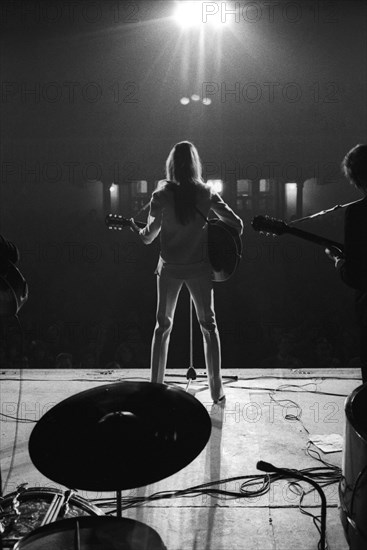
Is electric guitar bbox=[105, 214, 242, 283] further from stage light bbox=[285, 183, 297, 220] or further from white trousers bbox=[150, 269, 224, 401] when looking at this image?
stage light bbox=[285, 183, 297, 220]

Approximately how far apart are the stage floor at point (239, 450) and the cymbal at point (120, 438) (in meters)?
0.80

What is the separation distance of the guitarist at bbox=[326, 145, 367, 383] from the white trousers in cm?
117

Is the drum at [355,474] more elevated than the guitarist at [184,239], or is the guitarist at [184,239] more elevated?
the guitarist at [184,239]

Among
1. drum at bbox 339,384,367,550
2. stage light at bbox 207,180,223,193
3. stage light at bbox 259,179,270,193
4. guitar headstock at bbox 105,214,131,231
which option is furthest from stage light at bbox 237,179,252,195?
drum at bbox 339,384,367,550

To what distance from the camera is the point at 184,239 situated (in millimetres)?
3580

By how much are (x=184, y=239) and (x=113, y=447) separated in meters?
2.29

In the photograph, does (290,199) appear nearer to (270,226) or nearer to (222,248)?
(222,248)

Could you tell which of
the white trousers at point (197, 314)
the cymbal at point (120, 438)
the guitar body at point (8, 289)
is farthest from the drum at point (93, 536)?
the white trousers at point (197, 314)

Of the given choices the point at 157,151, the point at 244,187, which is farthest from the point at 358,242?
the point at 244,187

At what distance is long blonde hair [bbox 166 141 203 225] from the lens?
→ 353 centimetres

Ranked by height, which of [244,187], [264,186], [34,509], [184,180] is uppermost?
[244,187]

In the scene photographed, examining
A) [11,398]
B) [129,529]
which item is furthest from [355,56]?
[129,529]

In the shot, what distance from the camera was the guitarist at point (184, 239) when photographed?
11.6 feet

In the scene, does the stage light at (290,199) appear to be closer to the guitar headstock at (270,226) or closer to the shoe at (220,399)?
the shoe at (220,399)
